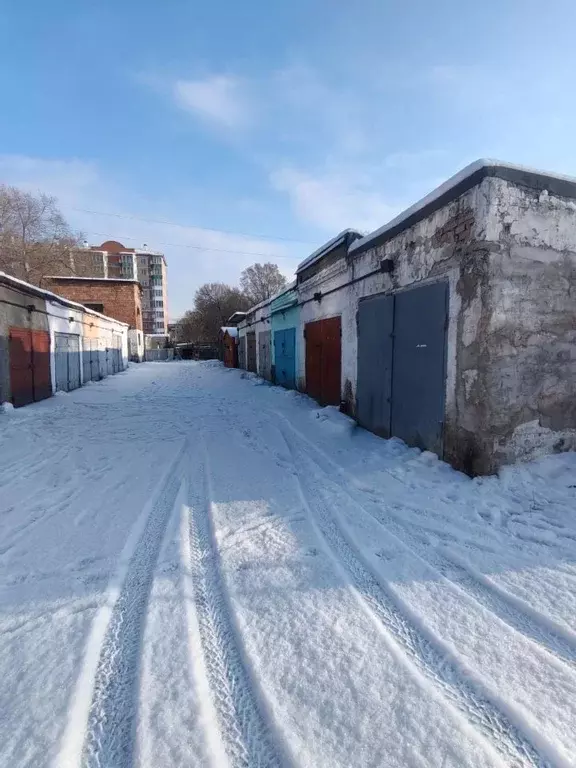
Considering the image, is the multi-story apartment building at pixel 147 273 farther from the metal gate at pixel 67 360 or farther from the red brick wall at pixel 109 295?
the metal gate at pixel 67 360

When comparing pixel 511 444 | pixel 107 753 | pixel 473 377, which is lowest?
pixel 107 753

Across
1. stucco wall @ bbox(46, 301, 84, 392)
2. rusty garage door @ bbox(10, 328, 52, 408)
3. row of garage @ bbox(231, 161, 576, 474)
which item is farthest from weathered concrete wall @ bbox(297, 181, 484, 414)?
stucco wall @ bbox(46, 301, 84, 392)

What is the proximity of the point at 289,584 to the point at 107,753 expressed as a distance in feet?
4.17

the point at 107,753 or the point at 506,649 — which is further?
the point at 506,649

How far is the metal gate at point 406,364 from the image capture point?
15.7 ft

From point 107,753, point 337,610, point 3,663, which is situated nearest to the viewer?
point 107,753

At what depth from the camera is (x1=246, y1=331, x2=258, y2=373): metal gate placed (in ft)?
66.2

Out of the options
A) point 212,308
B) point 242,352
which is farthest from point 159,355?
point 242,352

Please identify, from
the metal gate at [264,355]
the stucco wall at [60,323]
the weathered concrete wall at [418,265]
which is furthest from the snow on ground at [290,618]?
the metal gate at [264,355]

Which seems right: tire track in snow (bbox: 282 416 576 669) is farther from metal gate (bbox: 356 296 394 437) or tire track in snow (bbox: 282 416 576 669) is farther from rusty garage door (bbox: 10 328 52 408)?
rusty garage door (bbox: 10 328 52 408)

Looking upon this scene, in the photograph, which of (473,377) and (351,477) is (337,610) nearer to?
(351,477)

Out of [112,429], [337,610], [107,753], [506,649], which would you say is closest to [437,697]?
[506,649]

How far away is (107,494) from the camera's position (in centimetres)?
410

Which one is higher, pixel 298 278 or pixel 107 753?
pixel 298 278
